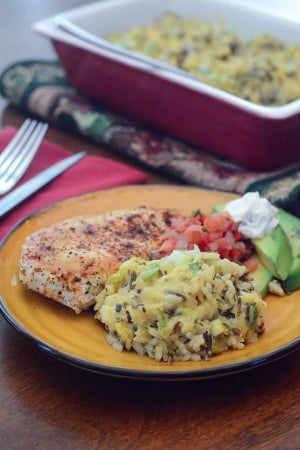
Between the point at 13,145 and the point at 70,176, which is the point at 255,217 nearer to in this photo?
the point at 70,176

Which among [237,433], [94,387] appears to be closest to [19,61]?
[94,387]

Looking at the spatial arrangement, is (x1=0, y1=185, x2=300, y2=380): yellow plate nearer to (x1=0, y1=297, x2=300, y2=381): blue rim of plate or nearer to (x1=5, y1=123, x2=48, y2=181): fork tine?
(x1=0, y1=297, x2=300, y2=381): blue rim of plate

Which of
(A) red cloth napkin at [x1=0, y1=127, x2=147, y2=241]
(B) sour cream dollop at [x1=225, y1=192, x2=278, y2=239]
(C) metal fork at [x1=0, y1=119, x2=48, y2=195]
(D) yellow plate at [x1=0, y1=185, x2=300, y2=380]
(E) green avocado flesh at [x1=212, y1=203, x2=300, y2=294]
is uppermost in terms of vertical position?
(B) sour cream dollop at [x1=225, y1=192, x2=278, y2=239]

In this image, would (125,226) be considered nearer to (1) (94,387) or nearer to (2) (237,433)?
(1) (94,387)

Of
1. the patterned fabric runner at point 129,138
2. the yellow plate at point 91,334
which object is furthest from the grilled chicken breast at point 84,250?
the patterned fabric runner at point 129,138

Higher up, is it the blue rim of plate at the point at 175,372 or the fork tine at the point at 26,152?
the blue rim of plate at the point at 175,372

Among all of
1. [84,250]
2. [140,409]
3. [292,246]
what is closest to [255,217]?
[292,246]

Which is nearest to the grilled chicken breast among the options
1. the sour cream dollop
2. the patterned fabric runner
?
the sour cream dollop

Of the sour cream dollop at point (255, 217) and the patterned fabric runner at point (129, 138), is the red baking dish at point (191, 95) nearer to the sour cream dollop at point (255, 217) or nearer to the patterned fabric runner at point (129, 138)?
the patterned fabric runner at point (129, 138)
